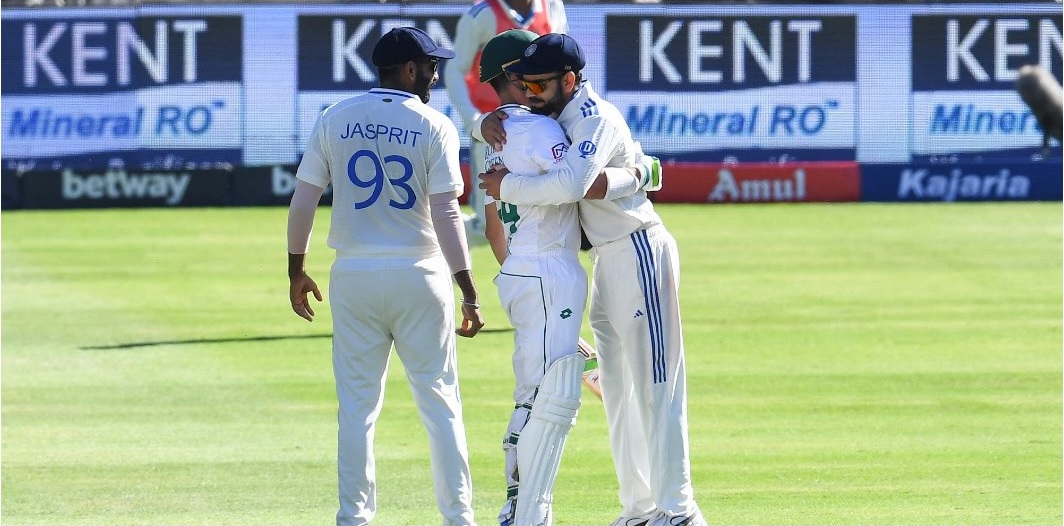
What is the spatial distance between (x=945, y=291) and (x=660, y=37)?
42.9ft

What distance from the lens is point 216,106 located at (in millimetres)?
26562

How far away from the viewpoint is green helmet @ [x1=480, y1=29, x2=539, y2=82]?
6539 millimetres

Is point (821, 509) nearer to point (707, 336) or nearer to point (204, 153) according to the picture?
point (707, 336)

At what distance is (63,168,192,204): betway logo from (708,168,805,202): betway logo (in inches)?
298

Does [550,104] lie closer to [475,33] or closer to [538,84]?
[538,84]

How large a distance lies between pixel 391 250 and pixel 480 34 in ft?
15.3

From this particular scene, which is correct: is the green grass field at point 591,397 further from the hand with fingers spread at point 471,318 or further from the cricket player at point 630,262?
the hand with fingers spread at point 471,318

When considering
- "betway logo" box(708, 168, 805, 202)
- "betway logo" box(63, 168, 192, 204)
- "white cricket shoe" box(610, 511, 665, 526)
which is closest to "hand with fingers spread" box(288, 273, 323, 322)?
"white cricket shoe" box(610, 511, 665, 526)

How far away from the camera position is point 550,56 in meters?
6.19

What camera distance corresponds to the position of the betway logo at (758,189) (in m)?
25.1

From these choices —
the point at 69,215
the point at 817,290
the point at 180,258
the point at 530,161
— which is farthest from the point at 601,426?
Answer: the point at 69,215

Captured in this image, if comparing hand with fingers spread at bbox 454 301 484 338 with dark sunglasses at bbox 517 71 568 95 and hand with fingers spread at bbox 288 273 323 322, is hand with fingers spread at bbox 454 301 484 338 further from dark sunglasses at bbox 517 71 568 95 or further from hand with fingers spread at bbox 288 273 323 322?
dark sunglasses at bbox 517 71 568 95

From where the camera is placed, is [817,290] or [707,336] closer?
[707,336]

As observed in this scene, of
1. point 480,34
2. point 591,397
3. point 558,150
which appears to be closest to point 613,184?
point 558,150
